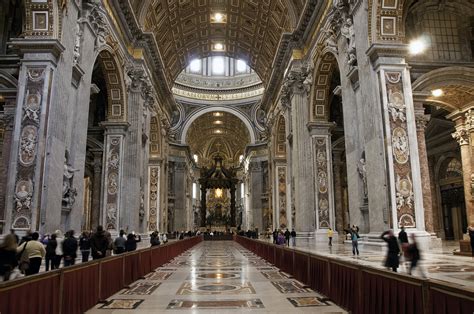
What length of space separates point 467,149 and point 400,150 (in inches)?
323

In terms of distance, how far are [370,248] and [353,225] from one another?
1522mm

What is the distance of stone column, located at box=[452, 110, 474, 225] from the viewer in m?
15.3

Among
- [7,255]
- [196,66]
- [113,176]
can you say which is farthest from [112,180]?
[196,66]

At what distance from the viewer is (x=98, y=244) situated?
24.2ft

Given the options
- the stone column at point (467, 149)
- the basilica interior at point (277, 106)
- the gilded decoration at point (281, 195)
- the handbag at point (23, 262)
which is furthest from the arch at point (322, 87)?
the handbag at point (23, 262)

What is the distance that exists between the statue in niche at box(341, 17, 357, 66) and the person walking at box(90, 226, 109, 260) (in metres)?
8.53

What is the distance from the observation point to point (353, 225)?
1162 centimetres

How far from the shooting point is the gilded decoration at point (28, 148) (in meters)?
8.84

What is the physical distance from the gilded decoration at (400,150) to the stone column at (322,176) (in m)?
7.11

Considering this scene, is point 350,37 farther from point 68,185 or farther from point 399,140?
point 68,185

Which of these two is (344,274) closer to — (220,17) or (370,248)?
(370,248)

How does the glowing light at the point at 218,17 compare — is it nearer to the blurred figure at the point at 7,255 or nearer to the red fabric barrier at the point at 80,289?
the red fabric barrier at the point at 80,289

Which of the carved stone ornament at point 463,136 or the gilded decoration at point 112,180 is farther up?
the carved stone ornament at point 463,136

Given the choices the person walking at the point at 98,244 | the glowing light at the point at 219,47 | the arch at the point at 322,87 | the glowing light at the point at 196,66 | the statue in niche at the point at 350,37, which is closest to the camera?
the person walking at the point at 98,244
